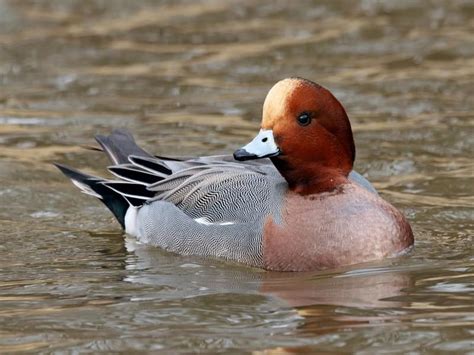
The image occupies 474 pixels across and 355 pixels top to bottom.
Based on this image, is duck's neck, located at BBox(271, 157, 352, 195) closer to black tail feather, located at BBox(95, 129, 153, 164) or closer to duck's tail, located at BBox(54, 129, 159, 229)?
duck's tail, located at BBox(54, 129, 159, 229)

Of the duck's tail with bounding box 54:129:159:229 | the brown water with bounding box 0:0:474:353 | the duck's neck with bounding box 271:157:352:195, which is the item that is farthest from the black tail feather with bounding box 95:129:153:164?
the duck's neck with bounding box 271:157:352:195

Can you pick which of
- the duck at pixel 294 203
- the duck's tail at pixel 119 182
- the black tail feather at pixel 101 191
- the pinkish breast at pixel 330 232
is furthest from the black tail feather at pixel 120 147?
the pinkish breast at pixel 330 232

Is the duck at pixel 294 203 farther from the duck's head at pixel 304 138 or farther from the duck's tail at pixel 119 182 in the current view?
the duck's tail at pixel 119 182

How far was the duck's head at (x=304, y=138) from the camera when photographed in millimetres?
7453

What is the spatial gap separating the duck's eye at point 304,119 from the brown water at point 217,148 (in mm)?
829

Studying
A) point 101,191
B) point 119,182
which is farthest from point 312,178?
point 101,191

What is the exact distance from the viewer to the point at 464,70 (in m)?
12.2

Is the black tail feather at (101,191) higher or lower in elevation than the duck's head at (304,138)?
lower

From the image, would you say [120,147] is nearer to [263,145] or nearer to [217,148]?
[217,148]

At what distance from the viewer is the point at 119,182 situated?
8680 millimetres

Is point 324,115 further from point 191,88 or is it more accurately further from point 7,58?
point 7,58

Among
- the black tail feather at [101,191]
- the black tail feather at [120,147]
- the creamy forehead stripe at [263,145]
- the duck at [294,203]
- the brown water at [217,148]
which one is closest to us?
the brown water at [217,148]

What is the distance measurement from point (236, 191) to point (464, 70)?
4.81 m

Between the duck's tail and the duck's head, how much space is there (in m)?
1.26
